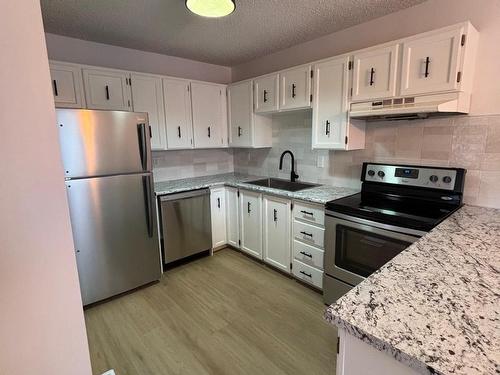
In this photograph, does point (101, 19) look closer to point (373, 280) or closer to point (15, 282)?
point (15, 282)

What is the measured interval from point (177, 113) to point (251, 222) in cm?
154

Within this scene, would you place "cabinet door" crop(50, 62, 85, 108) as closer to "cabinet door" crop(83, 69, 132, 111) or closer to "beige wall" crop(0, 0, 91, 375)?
"cabinet door" crop(83, 69, 132, 111)

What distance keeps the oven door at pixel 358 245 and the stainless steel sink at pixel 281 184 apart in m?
0.90

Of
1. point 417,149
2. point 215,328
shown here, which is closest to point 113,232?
point 215,328

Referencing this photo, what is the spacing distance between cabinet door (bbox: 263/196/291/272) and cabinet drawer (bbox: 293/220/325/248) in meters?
0.10

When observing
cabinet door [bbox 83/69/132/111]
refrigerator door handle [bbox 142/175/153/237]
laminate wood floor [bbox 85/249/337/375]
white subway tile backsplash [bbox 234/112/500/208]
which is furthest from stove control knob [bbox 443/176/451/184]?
cabinet door [bbox 83/69/132/111]

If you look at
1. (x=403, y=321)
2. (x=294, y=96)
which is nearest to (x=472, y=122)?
(x=294, y=96)

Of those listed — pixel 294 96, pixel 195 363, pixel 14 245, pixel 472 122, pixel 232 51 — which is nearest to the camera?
pixel 14 245

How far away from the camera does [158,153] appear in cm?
333

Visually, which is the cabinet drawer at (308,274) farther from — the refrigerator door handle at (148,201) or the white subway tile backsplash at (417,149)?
the refrigerator door handle at (148,201)

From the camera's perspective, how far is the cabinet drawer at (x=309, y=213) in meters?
2.33

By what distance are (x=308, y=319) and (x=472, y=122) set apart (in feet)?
6.29

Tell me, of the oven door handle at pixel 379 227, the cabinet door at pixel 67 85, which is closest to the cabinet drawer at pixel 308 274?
the oven door handle at pixel 379 227

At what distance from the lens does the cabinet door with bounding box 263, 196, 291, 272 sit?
2.68m
